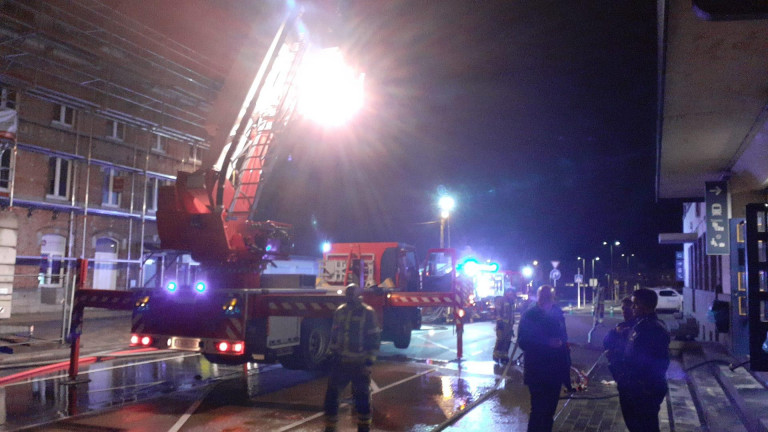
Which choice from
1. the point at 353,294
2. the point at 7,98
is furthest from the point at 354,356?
the point at 7,98

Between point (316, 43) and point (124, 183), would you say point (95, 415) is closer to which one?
point (316, 43)

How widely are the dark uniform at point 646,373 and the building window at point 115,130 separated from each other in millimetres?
25662

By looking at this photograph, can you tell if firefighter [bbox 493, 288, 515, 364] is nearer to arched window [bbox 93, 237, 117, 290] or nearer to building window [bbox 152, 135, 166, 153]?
arched window [bbox 93, 237, 117, 290]

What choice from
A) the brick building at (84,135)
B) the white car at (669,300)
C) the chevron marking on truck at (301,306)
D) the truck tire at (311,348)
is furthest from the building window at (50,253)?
the white car at (669,300)

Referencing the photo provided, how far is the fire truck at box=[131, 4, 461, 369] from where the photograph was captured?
8664 mm

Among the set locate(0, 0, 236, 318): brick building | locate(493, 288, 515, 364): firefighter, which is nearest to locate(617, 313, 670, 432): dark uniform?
locate(493, 288, 515, 364): firefighter

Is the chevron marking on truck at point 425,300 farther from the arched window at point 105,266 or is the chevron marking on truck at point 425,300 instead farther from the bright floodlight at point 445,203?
the arched window at point 105,266

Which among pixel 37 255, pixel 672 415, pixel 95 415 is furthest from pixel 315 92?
pixel 37 255

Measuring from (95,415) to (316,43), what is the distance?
22.1 feet

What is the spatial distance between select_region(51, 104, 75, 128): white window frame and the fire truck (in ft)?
57.3

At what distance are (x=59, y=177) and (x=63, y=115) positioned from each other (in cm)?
261

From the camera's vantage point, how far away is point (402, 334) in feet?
42.2

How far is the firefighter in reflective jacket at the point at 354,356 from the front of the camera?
622cm

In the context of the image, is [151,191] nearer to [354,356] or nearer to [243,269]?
[243,269]
